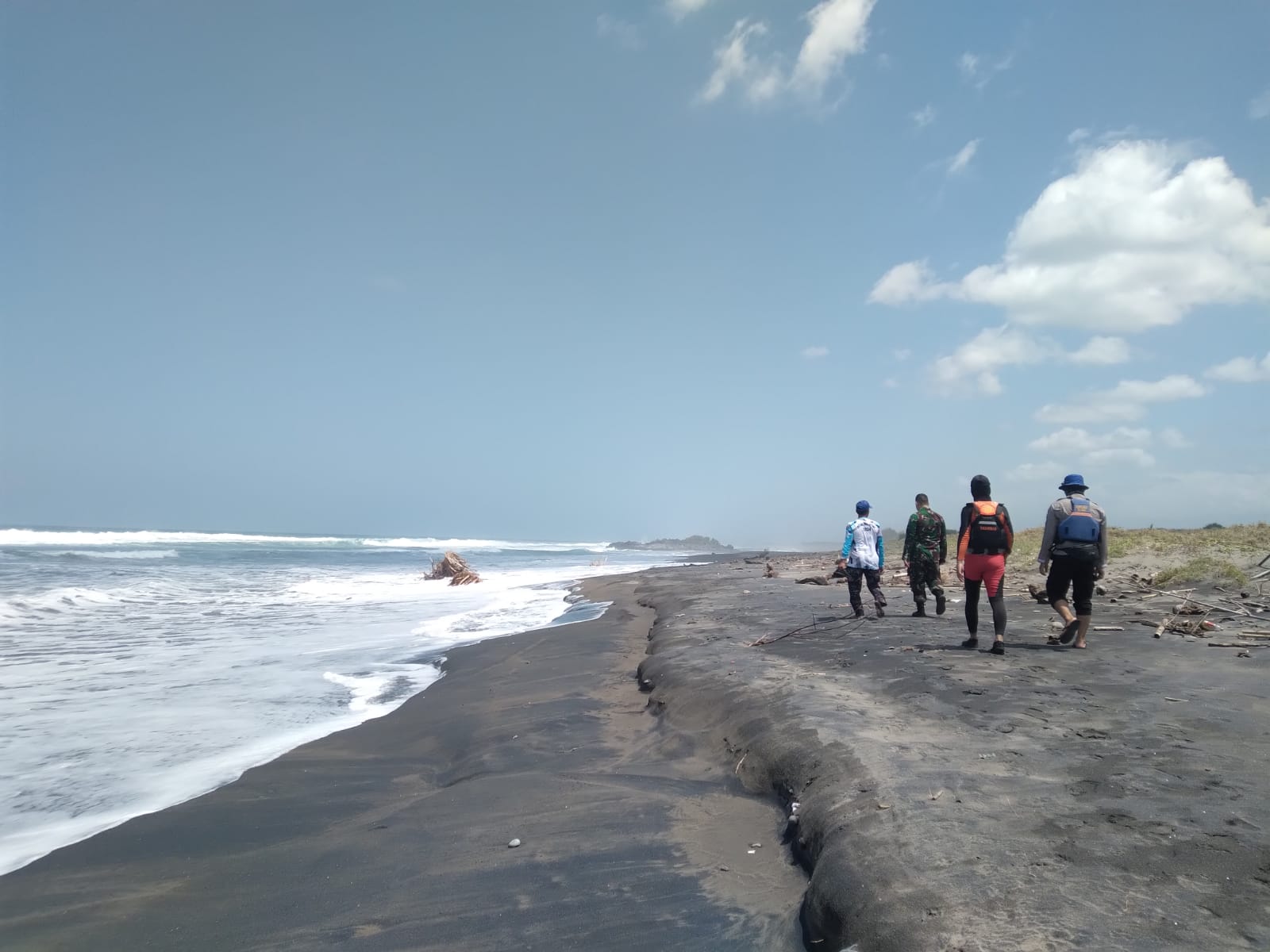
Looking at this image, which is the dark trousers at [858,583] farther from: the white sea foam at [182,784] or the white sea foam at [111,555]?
the white sea foam at [111,555]

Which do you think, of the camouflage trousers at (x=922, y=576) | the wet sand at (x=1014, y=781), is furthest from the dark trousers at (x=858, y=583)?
the wet sand at (x=1014, y=781)

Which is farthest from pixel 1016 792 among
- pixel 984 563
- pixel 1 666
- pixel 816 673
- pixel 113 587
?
pixel 113 587

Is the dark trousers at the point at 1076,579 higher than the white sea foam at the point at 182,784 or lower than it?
higher

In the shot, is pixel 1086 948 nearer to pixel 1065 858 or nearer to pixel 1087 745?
pixel 1065 858

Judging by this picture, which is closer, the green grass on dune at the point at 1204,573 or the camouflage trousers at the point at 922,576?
the camouflage trousers at the point at 922,576

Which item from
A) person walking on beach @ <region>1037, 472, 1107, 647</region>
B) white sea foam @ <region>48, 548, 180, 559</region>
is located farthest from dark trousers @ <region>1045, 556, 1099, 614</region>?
white sea foam @ <region>48, 548, 180, 559</region>

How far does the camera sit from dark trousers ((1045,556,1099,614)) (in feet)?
26.2

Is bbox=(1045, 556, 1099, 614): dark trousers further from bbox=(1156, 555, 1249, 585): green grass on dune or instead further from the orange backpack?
bbox=(1156, 555, 1249, 585): green grass on dune

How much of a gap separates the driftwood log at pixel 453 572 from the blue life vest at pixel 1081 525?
2236cm

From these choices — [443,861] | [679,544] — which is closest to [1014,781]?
[443,861]

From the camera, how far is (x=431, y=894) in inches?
154

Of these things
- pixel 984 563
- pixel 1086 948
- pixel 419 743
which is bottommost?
pixel 419 743

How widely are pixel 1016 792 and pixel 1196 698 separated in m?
2.84

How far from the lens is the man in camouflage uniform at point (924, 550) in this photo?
440 inches
